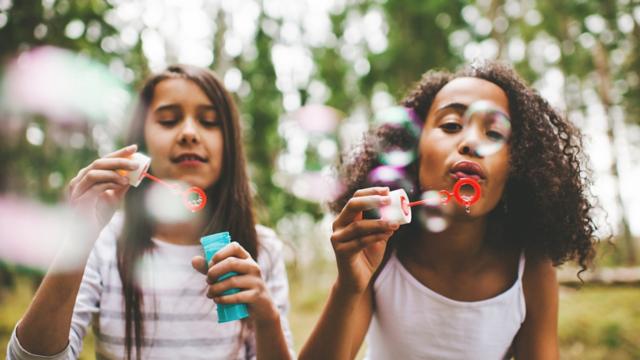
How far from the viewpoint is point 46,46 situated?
10.2ft

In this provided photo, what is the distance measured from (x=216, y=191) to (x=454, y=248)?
82 centimetres

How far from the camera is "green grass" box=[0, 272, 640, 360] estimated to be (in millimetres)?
3758

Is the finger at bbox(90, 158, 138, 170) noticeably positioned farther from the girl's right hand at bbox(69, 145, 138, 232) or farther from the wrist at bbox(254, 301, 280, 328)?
the wrist at bbox(254, 301, 280, 328)

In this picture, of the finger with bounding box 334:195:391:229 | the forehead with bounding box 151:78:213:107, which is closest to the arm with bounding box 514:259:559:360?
the finger with bounding box 334:195:391:229

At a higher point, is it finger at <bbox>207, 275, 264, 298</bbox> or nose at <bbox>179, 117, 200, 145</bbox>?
nose at <bbox>179, 117, 200, 145</bbox>

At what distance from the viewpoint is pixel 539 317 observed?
1.44m

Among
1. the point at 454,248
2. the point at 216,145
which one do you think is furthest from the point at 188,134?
the point at 454,248

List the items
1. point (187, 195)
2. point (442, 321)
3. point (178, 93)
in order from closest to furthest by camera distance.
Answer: point (187, 195)
point (442, 321)
point (178, 93)

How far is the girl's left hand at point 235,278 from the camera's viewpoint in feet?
3.10

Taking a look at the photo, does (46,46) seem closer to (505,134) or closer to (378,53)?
(505,134)

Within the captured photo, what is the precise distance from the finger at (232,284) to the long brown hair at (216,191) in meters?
0.59

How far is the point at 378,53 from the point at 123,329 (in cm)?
491

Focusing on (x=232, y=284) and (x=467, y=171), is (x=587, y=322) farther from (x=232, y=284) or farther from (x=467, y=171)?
(x=232, y=284)

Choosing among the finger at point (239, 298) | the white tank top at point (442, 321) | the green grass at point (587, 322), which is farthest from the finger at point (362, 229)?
the green grass at point (587, 322)
